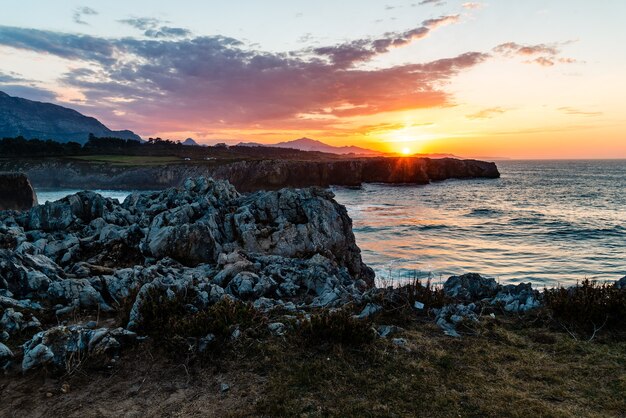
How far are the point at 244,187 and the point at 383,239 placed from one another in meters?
69.5

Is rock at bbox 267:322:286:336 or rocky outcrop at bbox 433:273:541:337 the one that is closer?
rock at bbox 267:322:286:336

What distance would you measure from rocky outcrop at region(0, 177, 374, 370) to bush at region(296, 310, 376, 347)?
243 cm

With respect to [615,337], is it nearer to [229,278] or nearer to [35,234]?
[229,278]

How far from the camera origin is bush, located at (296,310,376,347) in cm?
802

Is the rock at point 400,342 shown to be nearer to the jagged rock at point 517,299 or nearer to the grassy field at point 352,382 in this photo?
the grassy field at point 352,382

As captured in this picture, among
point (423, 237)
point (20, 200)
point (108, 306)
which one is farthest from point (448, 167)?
point (108, 306)

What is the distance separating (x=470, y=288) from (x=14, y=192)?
39119 mm

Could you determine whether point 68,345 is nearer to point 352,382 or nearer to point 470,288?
point 352,382

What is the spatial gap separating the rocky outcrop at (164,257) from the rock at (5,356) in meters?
0.05

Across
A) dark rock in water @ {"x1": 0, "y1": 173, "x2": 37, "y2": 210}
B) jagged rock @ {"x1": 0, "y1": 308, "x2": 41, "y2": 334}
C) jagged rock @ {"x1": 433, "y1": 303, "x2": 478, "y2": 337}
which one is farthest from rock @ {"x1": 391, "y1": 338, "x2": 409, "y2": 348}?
dark rock in water @ {"x1": 0, "y1": 173, "x2": 37, "y2": 210}

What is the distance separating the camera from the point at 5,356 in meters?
7.57

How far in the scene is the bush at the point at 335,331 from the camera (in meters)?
8.02

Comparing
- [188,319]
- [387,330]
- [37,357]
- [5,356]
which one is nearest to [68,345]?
[37,357]

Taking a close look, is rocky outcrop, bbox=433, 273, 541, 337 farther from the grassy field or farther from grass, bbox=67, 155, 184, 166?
grass, bbox=67, 155, 184, 166
